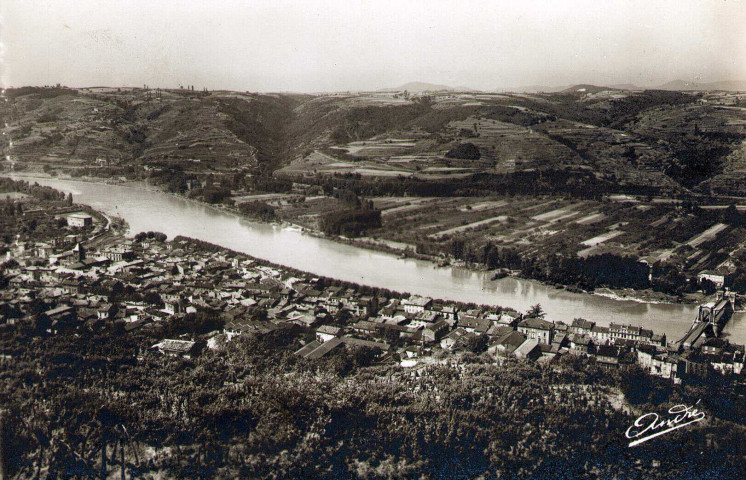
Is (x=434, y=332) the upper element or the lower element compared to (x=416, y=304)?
lower

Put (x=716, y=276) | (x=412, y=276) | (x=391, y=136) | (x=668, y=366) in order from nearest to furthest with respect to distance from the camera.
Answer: (x=668, y=366) → (x=716, y=276) → (x=412, y=276) → (x=391, y=136)

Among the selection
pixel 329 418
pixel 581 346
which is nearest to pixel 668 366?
pixel 581 346

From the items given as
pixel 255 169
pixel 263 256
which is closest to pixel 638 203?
pixel 263 256

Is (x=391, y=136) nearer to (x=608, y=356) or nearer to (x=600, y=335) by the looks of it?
(x=600, y=335)

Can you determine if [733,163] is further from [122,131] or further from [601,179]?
[122,131]

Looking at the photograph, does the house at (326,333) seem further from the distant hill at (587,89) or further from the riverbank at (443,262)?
the distant hill at (587,89)

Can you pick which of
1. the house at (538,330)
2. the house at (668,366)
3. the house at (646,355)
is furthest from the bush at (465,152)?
the house at (668,366)
